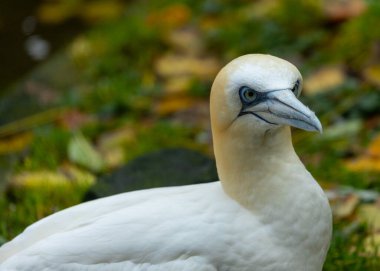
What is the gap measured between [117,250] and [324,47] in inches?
124

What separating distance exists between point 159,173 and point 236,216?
1.15 meters

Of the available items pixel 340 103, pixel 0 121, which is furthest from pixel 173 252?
pixel 0 121

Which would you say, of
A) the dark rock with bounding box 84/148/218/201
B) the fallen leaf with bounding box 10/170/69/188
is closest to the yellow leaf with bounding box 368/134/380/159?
the dark rock with bounding box 84/148/218/201

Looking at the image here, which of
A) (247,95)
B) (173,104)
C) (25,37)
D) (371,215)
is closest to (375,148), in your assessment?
(371,215)

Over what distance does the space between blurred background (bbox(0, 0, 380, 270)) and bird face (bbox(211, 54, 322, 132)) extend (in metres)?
1.11

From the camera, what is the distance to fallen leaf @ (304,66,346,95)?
509 cm

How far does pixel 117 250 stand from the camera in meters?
2.77

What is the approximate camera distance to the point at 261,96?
268 centimetres

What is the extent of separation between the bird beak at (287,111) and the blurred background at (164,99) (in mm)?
1114

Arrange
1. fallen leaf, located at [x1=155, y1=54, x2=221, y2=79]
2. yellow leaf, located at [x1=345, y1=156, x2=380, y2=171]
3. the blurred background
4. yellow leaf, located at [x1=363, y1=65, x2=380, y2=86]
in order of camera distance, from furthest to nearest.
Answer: fallen leaf, located at [x1=155, y1=54, x2=221, y2=79] → yellow leaf, located at [x1=363, y1=65, x2=380, y2=86] → yellow leaf, located at [x1=345, y1=156, x2=380, y2=171] → the blurred background

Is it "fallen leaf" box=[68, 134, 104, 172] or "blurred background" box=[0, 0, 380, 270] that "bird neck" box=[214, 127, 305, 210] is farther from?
"fallen leaf" box=[68, 134, 104, 172]

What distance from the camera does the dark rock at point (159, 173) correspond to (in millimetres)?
3893

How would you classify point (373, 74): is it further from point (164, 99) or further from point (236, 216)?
point (236, 216)

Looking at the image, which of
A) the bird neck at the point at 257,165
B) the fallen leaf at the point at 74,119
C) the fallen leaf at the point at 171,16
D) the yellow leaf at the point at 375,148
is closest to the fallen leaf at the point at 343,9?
the fallen leaf at the point at 171,16
